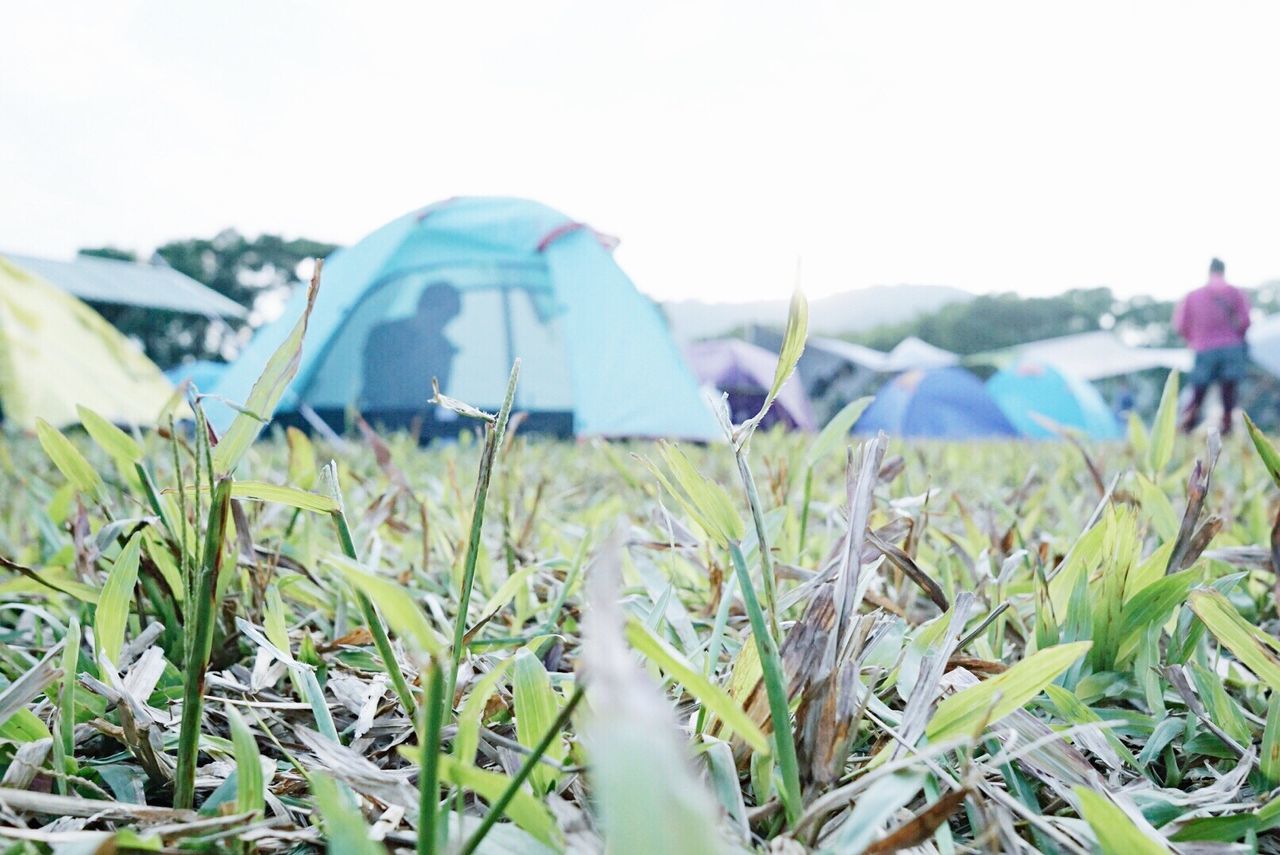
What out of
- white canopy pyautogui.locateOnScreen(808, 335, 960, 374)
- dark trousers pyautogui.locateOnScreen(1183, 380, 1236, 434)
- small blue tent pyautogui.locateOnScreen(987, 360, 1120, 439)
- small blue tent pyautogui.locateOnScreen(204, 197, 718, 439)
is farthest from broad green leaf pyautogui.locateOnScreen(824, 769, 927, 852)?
white canopy pyautogui.locateOnScreen(808, 335, 960, 374)

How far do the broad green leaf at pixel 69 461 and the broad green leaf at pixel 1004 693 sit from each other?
1.17 feet

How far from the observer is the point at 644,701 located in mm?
102

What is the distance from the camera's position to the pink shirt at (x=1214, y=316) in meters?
4.46

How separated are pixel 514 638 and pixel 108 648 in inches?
6.2

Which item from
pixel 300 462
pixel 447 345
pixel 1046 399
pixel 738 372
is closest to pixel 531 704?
pixel 300 462

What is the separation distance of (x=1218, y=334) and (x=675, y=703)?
535cm

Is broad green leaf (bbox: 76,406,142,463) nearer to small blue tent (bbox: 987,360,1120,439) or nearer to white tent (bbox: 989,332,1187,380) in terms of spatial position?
small blue tent (bbox: 987,360,1120,439)

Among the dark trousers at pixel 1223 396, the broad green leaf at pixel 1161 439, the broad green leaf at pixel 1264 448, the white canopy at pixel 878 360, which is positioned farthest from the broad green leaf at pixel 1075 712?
the white canopy at pixel 878 360

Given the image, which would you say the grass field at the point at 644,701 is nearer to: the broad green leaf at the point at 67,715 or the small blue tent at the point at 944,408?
the broad green leaf at the point at 67,715

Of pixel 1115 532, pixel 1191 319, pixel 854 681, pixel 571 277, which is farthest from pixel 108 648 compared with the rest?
pixel 1191 319

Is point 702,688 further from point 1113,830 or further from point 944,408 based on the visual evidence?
point 944,408

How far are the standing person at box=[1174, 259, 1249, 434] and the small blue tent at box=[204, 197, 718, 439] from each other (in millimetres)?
3137

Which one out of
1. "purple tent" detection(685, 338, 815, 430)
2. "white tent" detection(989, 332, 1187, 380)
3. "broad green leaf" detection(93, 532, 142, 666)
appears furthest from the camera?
"white tent" detection(989, 332, 1187, 380)

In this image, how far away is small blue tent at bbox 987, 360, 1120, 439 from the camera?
328 inches
